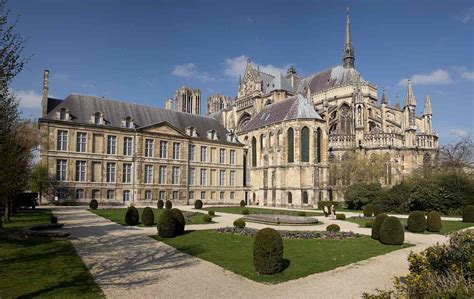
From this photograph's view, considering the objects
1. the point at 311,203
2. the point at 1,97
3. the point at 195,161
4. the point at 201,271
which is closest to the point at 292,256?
the point at 201,271

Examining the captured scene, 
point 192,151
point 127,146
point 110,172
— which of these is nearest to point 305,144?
point 192,151

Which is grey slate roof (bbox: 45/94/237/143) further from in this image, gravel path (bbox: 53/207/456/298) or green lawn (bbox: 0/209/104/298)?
gravel path (bbox: 53/207/456/298)

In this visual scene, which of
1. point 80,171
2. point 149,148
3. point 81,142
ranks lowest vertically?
point 80,171

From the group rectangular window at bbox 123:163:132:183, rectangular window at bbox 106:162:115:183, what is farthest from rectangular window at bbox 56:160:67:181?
rectangular window at bbox 123:163:132:183

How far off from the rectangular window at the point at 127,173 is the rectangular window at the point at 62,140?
23.2 feet

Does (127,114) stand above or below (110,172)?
above

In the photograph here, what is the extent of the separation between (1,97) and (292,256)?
1173 cm

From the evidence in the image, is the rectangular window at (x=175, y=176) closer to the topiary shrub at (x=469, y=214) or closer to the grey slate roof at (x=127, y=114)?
the grey slate roof at (x=127, y=114)

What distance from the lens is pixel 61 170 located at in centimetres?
3659

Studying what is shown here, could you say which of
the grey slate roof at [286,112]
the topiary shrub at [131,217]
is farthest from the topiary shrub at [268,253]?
the grey slate roof at [286,112]

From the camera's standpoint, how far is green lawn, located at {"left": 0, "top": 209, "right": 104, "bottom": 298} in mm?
7566

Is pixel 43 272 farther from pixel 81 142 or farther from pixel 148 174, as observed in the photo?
pixel 148 174

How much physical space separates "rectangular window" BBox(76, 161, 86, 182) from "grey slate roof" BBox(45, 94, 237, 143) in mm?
4915

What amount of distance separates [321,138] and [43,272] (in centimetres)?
4157
